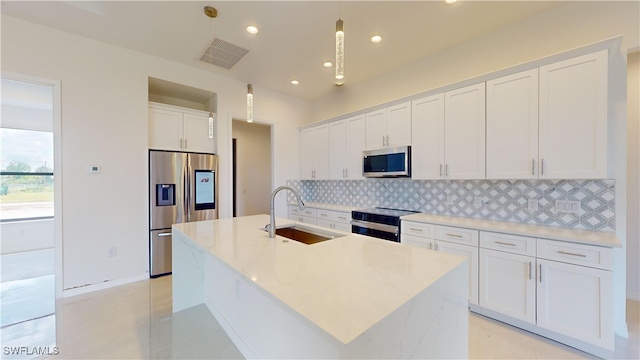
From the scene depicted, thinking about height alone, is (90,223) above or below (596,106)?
below

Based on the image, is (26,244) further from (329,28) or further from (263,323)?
(329,28)

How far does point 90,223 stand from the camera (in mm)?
2955

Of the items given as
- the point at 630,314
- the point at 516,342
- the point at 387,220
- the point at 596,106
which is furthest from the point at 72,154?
the point at 630,314

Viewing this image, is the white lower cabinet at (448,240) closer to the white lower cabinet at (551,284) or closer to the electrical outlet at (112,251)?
the white lower cabinet at (551,284)

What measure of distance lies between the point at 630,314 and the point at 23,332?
537 cm

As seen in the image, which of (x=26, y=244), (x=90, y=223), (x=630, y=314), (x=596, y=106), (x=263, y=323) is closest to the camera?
(x=263, y=323)

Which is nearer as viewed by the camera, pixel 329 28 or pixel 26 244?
pixel 329 28

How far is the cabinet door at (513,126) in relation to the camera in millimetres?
2217

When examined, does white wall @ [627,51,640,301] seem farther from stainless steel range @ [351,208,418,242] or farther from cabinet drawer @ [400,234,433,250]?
stainless steel range @ [351,208,418,242]

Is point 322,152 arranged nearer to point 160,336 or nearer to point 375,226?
point 375,226

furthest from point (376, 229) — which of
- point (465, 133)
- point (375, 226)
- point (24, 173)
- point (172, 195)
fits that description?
point (24, 173)

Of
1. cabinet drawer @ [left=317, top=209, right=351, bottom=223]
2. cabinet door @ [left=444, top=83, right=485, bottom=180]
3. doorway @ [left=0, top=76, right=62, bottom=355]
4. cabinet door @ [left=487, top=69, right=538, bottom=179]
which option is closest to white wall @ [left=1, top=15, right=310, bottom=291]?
doorway @ [left=0, top=76, right=62, bottom=355]

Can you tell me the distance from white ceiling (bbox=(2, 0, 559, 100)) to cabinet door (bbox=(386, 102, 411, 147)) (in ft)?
2.40

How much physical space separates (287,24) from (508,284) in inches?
131
